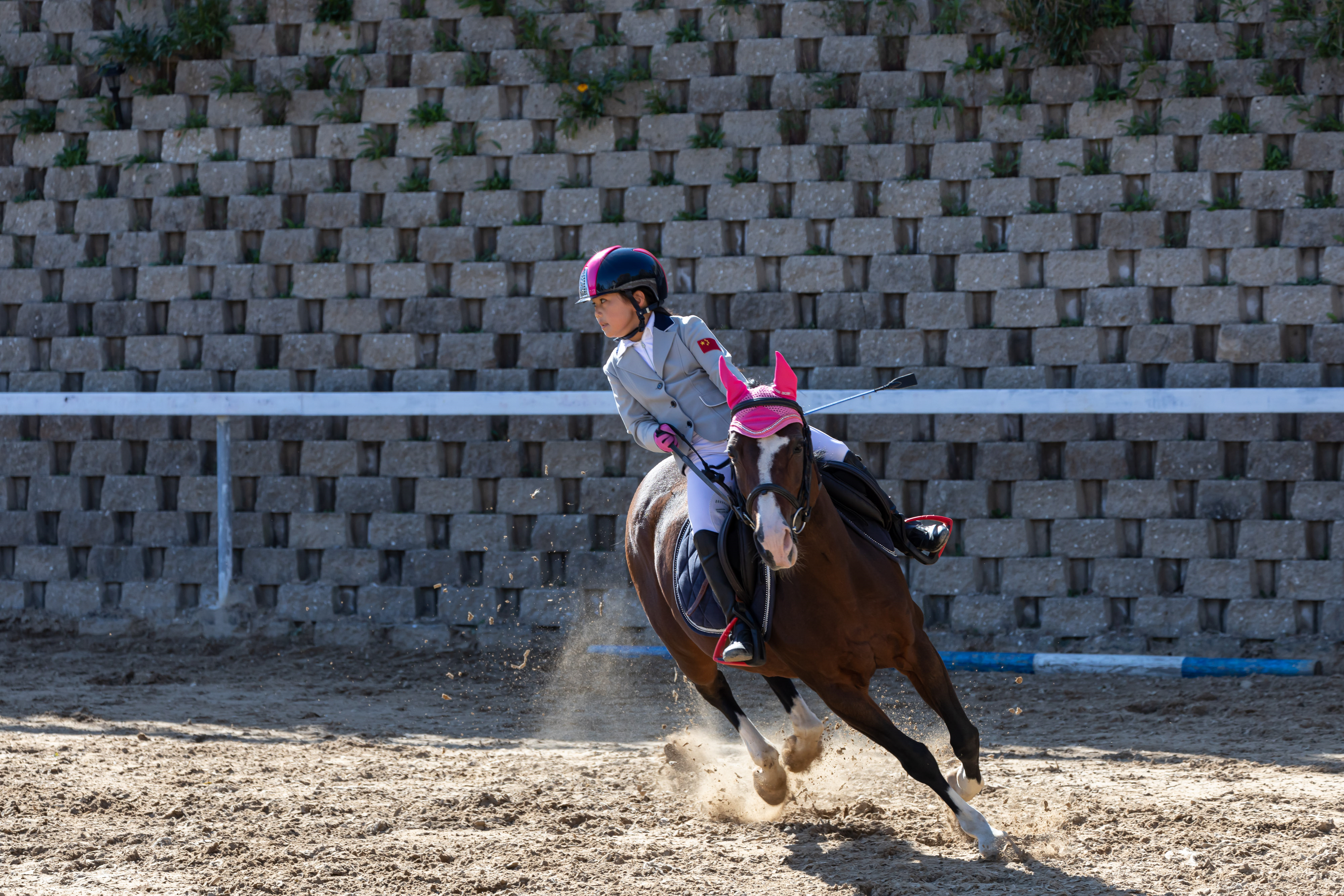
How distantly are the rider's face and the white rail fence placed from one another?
111 inches

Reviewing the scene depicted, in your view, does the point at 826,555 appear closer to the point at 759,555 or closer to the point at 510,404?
the point at 759,555

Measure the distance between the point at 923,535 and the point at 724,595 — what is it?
0.87 metres

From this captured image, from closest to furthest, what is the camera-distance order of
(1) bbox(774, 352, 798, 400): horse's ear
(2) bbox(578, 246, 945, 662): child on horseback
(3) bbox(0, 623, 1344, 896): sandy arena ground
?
(1) bbox(774, 352, 798, 400): horse's ear → (3) bbox(0, 623, 1344, 896): sandy arena ground → (2) bbox(578, 246, 945, 662): child on horseback

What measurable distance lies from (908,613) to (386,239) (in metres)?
6.32

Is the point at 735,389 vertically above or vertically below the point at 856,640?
above

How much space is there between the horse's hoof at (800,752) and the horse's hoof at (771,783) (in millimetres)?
192

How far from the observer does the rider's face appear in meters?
5.21

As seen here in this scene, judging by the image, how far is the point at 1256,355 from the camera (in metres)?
7.98

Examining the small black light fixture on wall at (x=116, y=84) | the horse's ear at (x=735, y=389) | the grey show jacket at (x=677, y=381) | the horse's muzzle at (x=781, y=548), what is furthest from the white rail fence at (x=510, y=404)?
the horse's muzzle at (x=781, y=548)

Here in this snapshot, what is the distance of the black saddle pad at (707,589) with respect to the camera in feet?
15.1

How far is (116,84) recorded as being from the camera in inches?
402

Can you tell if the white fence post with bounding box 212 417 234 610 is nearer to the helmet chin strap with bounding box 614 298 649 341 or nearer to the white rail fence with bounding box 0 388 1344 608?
the white rail fence with bounding box 0 388 1344 608

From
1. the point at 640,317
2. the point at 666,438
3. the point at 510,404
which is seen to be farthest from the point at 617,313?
the point at 510,404

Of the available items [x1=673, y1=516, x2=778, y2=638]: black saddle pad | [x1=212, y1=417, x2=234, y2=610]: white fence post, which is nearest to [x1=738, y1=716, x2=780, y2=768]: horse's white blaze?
[x1=673, y1=516, x2=778, y2=638]: black saddle pad
